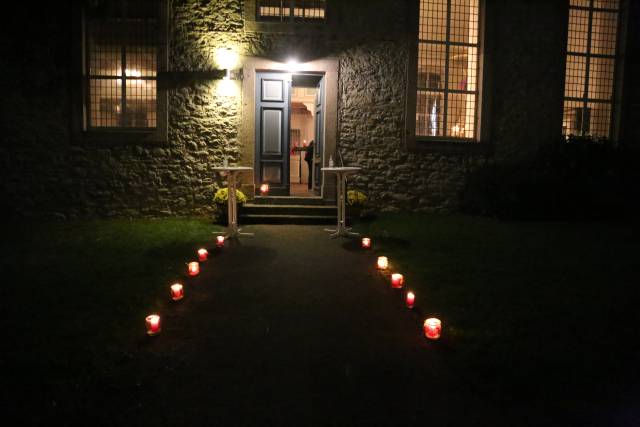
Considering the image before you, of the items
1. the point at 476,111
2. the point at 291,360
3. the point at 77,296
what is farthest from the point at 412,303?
the point at 476,111

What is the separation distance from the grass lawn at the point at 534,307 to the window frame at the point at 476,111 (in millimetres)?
2393

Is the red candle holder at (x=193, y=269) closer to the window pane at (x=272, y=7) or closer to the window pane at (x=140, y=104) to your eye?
the window pane at (x=140, y=104)

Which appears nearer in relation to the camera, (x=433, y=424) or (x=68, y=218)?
(x=433, y=424)

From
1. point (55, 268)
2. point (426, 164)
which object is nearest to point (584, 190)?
point (426, 164)

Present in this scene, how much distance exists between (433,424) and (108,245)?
527 cm

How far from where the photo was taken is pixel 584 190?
9305mm

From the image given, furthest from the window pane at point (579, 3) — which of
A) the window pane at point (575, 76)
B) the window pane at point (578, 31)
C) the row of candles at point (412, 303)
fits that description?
the row of candles at point (412, 303)

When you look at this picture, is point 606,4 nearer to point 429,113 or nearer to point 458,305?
point 429,113

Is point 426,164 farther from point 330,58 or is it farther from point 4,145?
point 4,145

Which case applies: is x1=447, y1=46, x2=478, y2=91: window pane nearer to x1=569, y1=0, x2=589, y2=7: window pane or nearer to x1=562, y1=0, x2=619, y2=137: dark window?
x1=562, y1=0, x2=619, y2=137: dark window

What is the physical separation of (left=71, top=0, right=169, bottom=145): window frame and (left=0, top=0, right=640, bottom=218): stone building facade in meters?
0.04

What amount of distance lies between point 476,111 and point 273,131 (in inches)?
160

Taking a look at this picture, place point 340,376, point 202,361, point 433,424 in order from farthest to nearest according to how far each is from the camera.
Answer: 1. point 202,361
2. point 340,376
3. point 433,424

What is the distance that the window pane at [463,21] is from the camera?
31.6ft
